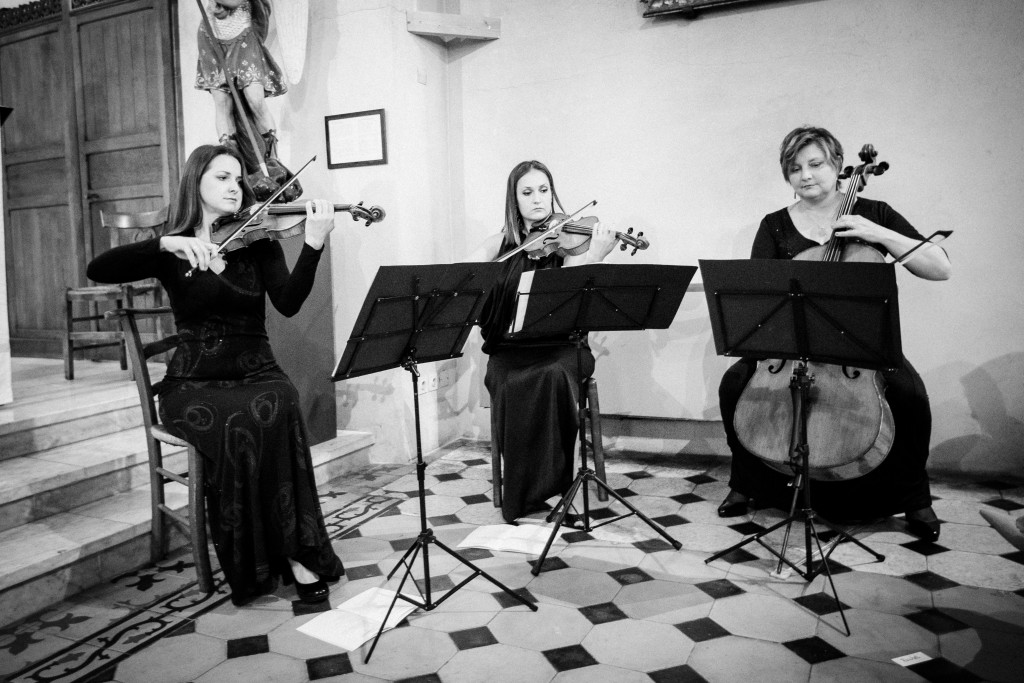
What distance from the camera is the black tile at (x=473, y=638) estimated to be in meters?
2.13

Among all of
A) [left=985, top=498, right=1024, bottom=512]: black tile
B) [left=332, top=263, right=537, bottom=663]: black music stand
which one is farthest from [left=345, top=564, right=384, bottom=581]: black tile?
[left=985, top=498, right=1024, bottom=512]: black tile

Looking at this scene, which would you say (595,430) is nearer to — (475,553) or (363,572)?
(475,553)

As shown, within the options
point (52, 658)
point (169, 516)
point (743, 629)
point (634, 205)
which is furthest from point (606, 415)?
point (52, 658)

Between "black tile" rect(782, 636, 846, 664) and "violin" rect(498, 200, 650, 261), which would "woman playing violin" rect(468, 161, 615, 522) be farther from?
"black tile" rect(782, 636, 846, 664)

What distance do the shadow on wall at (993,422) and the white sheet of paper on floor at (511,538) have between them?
2107 millimetres

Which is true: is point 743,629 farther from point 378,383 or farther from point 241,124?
point 241,124

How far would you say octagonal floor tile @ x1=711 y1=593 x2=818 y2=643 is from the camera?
214 centimetres

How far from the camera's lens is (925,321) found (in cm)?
357

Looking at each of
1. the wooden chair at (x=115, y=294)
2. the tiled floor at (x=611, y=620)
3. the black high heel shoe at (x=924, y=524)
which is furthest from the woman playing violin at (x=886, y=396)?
the wooden chair at (x=115, y=294)

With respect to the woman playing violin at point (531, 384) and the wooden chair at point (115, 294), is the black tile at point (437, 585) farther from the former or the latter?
the wooden chair at point (115, 294)

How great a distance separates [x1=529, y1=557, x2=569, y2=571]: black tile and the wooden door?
3496 mm

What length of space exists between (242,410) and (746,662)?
1685mm

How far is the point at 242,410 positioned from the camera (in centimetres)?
241

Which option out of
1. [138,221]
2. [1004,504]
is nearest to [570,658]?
[1004,504]
